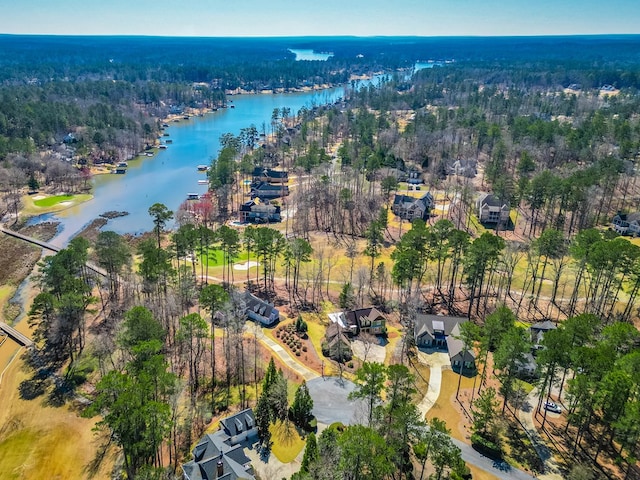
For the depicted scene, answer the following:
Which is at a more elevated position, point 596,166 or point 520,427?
point 596,166

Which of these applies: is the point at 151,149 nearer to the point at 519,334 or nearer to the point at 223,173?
the point at 223,173

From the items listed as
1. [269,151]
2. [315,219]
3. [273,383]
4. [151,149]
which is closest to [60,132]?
[151,149]

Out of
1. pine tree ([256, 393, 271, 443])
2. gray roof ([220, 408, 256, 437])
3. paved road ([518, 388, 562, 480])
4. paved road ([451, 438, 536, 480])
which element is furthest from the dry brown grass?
gray roof ([220, 408, 256, 437])

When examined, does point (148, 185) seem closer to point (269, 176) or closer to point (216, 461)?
point (269, 176)

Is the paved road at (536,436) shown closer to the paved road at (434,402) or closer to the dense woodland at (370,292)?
the dense woodland at (370,292)

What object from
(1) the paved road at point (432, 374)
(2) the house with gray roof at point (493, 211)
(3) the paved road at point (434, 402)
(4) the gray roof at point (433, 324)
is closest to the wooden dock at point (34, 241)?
(4) the gray roof at point (433, 324)

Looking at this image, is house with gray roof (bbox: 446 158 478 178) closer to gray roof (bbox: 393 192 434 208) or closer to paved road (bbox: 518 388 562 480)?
gray roof (bbox: 393 192 434 208)
